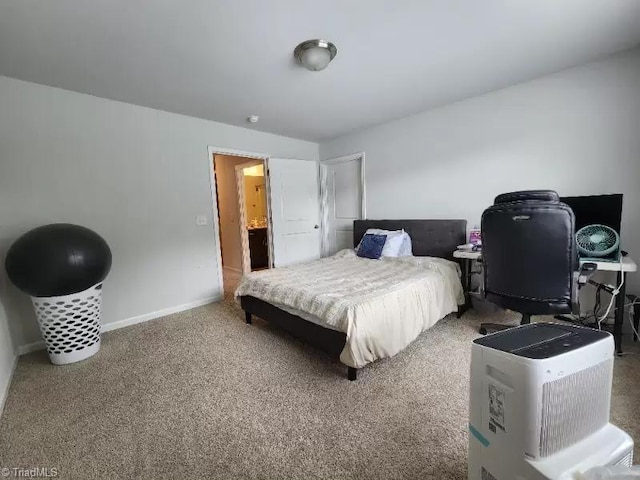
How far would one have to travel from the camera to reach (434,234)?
3434 millimetres

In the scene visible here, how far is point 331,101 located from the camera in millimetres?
3092

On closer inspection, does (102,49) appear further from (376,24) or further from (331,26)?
(376,24)

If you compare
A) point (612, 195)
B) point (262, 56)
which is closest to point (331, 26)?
point (262, 56)

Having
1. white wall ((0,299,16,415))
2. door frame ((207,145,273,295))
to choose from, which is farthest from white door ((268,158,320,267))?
white wall ((0,299,16,415))

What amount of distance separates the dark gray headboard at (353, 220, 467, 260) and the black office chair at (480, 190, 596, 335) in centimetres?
122

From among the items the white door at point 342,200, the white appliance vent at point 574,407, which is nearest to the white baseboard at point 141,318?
the white door at point 342,200

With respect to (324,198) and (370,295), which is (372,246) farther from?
(324,198)

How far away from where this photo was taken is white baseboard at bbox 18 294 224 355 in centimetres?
251

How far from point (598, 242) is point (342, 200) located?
3195 millimetres

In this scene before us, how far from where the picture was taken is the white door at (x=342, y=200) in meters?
4.46

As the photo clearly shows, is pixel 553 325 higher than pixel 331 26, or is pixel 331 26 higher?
pixel 331 26

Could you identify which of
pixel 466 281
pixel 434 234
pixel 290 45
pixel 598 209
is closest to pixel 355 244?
pixel 434 234

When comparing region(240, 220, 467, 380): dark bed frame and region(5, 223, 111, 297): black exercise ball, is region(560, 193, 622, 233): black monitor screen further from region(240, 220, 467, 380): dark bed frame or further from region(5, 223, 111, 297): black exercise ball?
region(5, 223, 111, 297): black exercise ball

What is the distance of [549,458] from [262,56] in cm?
275
